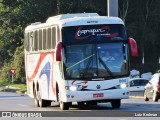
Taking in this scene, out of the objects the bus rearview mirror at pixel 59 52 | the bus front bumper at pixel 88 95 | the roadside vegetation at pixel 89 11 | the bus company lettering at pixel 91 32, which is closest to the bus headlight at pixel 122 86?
the bus front bumper at pixel 88 95

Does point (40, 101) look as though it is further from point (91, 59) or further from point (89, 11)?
point (89, 11)

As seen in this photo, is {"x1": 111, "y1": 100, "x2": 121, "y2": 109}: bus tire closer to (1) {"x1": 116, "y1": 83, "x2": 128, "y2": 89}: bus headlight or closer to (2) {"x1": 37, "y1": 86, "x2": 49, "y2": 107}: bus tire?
(1) {"x1": 116, "y1": 83, "x2": 128, "y2": 89}: bus headlight

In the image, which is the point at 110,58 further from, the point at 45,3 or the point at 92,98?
the point at 45,3

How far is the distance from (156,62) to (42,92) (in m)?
42.2

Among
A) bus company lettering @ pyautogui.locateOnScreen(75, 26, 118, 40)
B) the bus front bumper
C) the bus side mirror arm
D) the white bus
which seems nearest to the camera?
the bus front bumper

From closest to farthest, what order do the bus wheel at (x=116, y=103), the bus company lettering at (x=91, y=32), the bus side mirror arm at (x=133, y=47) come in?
the bus side mirror arm at (x=133, y=47) < the bus company lettering at (x=91, y=32) < the bus wheel at (x=116, y=103)

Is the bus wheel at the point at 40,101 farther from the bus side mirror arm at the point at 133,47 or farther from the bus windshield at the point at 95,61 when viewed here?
the bus side mirror arm at the point at 133,47

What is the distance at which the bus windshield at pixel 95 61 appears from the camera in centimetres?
2489

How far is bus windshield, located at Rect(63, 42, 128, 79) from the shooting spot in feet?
81.7

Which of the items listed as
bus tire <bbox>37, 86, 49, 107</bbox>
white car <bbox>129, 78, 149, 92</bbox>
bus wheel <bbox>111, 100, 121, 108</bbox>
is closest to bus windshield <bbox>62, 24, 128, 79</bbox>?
bus wheel <bbox>111, 100, 121, 108</bbox>

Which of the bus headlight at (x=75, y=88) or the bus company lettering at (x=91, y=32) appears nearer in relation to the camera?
the bus headlight at (x=75, y=88)

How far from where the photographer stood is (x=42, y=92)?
2908 cm

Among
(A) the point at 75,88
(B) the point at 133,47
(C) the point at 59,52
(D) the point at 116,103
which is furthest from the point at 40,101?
(B) the point at 133,47

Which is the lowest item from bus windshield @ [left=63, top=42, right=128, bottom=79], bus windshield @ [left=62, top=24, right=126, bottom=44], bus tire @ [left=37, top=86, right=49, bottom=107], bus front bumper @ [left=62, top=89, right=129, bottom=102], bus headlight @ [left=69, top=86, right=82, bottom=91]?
bus tire @ [left=37, top=86, right=49, bottom=107]
